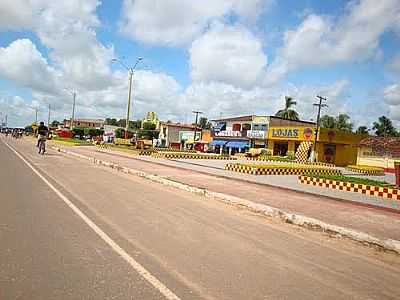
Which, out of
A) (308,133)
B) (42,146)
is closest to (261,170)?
(42,146)

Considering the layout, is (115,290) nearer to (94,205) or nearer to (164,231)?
(164,231)

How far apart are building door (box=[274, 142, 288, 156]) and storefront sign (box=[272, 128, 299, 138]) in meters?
1.80

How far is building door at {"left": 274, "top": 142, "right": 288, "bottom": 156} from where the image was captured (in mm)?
51950

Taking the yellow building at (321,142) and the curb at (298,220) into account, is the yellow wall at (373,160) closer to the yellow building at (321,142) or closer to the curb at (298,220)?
the yellow building at (321,142)

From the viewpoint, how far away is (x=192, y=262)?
5.07 m

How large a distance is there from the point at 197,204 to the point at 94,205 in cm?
279

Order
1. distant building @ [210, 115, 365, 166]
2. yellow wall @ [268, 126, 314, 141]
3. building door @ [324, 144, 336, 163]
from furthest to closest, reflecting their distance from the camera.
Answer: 1. building door @ [324, 144, 336, 163]
2. distant building @ [210, 115, 365, 166]
3. yellow wall @ [268, 126, 314, 141]

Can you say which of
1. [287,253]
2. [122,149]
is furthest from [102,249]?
[122,149]

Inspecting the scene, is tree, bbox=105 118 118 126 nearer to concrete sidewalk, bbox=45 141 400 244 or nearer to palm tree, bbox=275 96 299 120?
palm tree, bbox=275 96 299 120

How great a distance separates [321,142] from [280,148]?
23.7 ft

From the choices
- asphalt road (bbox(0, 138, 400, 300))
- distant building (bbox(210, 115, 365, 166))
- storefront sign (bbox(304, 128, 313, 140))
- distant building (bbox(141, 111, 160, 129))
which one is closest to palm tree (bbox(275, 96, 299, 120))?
distant building (bbox(210, 115, 365, 166))

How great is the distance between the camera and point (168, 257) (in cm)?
521

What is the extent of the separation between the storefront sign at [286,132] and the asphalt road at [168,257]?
134 feet

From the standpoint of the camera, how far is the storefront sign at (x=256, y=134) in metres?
53.3
